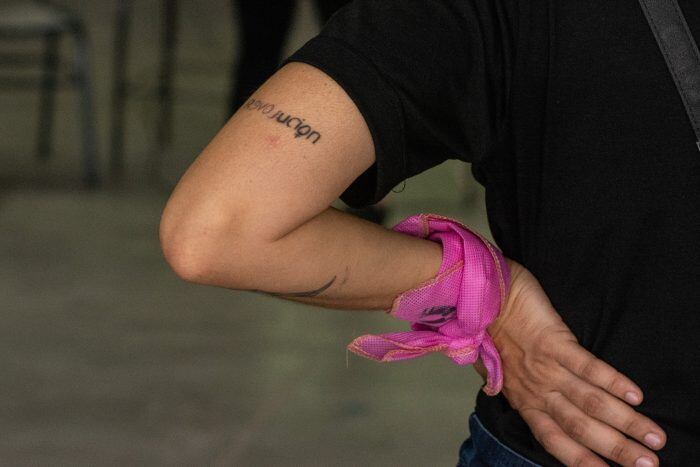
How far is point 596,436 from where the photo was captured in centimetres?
104

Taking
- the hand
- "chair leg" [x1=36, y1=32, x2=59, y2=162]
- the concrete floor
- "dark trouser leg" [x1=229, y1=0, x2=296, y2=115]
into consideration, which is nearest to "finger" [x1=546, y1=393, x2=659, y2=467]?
the hand

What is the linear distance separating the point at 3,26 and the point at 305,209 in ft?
11.3

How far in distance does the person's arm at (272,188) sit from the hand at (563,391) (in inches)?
7.5

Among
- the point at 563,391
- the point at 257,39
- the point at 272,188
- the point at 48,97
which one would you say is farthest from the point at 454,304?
the point at 48,97

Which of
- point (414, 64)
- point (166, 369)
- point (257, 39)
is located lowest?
point (166, 369)

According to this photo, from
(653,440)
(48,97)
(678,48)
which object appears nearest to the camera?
(678,48)

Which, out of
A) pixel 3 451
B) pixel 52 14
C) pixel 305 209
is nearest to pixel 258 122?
pixel 305 209

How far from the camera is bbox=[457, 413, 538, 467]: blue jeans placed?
1051 millimetres

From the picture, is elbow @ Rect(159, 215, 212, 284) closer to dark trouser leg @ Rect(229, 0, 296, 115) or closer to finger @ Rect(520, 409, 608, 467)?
finger @ Rect(520, 409, 608, 467)

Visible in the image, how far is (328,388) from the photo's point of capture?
2.84 metres

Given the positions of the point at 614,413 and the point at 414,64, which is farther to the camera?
the point at 614,413

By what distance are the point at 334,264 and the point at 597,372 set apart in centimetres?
23

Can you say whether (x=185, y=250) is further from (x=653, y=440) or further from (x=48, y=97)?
(x=48, y=97)

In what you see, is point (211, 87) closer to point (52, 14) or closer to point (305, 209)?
point (52, 14)
